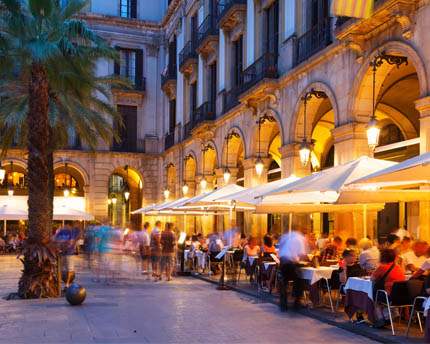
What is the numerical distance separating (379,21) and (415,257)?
18.1 ft

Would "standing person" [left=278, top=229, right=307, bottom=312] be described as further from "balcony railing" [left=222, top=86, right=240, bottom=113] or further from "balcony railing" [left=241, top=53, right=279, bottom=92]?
"balcony railing" [left=222, top=86, right=240, bottom=113]

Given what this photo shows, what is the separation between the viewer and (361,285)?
9.02 m

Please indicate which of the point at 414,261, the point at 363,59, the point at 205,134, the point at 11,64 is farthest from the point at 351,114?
the point at 205,134

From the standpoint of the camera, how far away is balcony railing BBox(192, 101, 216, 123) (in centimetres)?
2598

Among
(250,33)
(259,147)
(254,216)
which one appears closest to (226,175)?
(254,216)

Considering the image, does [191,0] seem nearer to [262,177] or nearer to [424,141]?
[262,177]

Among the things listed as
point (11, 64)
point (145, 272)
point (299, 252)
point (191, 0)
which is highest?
point (191, 0)

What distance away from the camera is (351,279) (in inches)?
369

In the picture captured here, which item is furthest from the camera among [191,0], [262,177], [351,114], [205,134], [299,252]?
[191,0]

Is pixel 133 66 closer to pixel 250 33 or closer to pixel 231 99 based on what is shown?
pixel 231 99

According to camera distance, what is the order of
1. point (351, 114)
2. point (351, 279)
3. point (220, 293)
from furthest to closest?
point (351, 114) < point (220, 293) < point (351, 279)

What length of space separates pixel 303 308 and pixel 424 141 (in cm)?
425

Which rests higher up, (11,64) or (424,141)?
(11,64)

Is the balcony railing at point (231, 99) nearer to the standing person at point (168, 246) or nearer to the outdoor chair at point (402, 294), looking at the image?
the standing person at point (168, 246)
